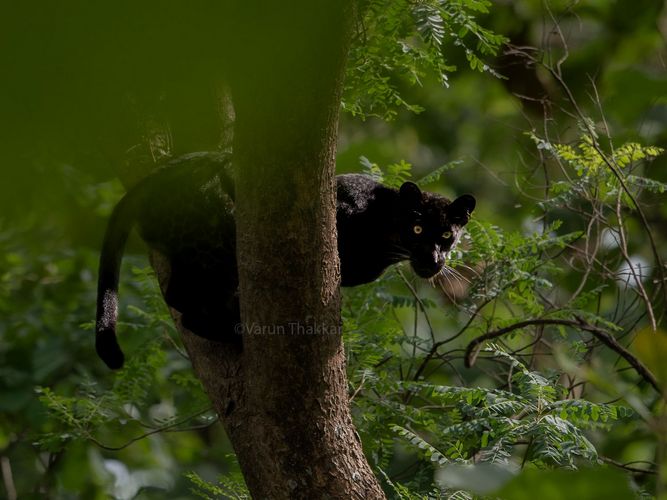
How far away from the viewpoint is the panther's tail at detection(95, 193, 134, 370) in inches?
145

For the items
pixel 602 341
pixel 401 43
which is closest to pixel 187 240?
pixel 401 43

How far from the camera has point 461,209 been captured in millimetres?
4617

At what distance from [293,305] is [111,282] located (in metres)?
1.32

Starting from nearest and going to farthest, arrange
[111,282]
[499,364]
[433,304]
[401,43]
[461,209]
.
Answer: [401,43] → [111,282] → [433,304] → [461,209] → [499,364]

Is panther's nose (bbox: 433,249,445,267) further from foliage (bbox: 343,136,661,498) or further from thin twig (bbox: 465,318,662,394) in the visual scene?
thin twig (bbox: 465,318,662,394)

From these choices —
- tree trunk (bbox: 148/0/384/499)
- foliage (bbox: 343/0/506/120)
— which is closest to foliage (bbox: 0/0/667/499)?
foliage (bbox: 343/0/506/120)

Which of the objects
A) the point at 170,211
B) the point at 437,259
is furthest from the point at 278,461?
the point at 437,259

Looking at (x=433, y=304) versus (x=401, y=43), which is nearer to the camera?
(x=401, y=43)

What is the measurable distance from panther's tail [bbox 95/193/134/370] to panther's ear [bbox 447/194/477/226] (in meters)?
1.72

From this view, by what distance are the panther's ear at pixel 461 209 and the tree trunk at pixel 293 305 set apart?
1760mm

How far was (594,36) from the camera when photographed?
862 centimetres

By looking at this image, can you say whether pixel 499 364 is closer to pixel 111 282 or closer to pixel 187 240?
pixel 187 240

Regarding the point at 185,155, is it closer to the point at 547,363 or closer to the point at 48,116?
the point at 547,363

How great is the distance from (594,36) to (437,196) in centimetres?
464
